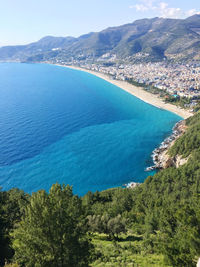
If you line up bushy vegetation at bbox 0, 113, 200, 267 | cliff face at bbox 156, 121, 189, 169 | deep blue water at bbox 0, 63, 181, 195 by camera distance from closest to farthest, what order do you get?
1. bushy vegetation at bbox 0, 113, 200, 267
2. deep blue water at bbox 0, 63, 181, 195
3. cliff face at bbox 156, 121, 189, 169

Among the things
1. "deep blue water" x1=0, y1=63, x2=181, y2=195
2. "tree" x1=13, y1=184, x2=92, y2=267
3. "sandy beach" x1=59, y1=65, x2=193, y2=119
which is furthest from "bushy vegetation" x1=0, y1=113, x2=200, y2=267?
"sandy beach" x1=59, y1=65, x2=193, y2=119

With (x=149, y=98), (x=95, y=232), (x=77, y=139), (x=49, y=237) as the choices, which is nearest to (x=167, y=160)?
(x=77, y=139)

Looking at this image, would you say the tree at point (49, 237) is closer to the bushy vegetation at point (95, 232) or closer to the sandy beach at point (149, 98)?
the bushy vegetation at point (95, 232)

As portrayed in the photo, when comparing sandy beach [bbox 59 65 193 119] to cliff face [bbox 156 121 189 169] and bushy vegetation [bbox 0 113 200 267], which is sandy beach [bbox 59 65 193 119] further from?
bushy vegetation [bbox 0 113 200 267]

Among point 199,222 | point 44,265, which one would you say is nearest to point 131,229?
point 199,222

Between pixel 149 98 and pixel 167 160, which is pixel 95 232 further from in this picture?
pixel 149 98

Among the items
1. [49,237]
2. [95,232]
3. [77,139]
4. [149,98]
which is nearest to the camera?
[49,237]

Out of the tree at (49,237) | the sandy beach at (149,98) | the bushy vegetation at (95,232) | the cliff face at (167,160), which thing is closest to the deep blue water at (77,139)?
the cliff face at (167,160)

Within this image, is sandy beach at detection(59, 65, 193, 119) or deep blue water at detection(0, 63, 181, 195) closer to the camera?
deep blue water at detection(0, 63, 181, 195)
